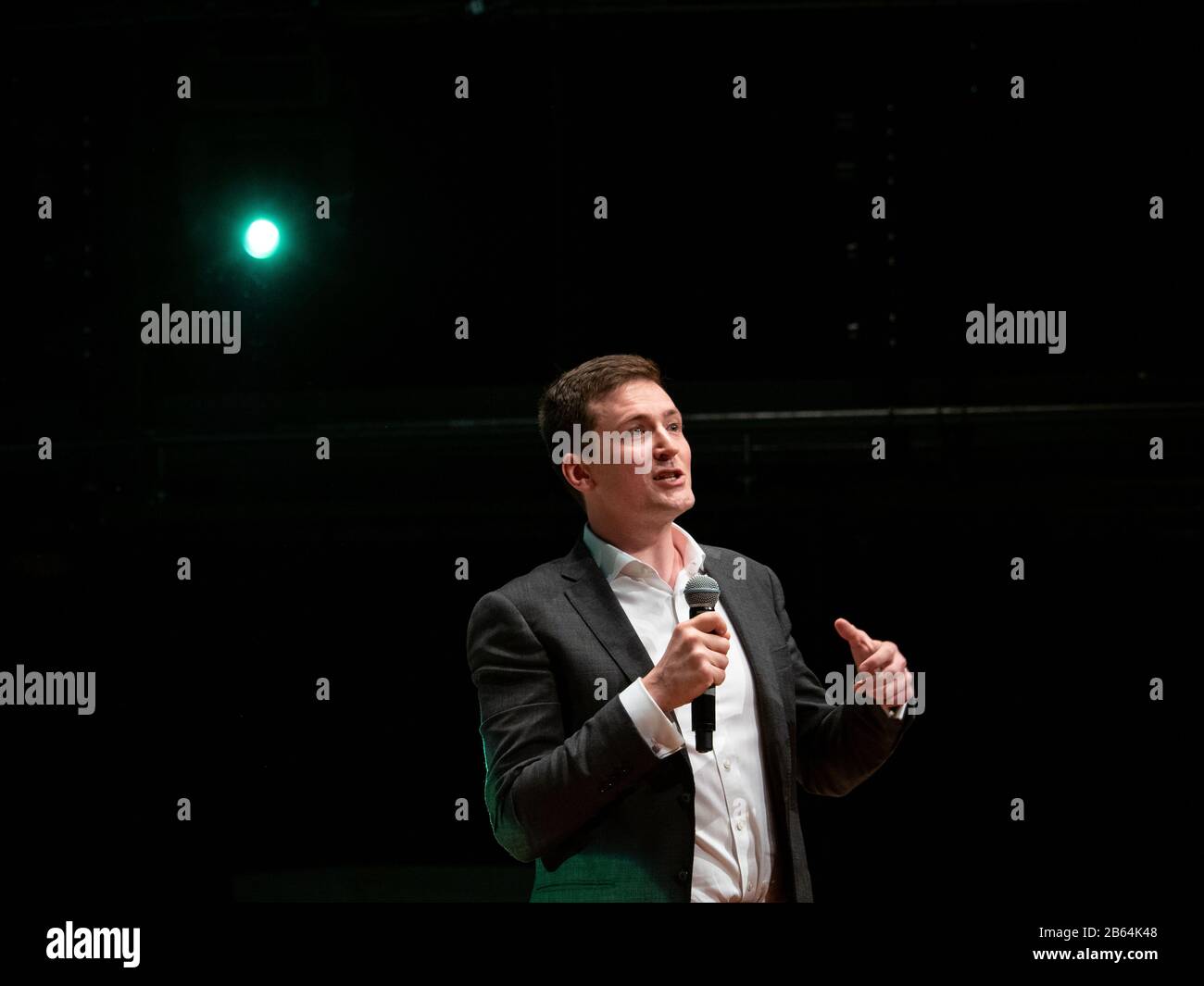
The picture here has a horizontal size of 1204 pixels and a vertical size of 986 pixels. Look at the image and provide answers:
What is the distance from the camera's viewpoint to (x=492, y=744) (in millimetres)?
1860

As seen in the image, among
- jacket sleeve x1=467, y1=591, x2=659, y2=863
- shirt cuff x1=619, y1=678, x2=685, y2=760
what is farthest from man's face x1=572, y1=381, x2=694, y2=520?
shirt cuff x1=619, y1=678, x2=685, y2=760

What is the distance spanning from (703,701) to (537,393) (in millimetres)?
2188

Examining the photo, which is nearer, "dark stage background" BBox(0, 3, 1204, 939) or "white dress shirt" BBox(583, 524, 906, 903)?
"white dress shirt" BBox(583, 524, 906, 903)

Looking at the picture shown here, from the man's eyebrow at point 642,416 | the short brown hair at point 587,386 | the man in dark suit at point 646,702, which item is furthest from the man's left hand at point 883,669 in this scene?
the short brown hair at point 587,386

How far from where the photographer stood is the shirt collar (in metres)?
2.03

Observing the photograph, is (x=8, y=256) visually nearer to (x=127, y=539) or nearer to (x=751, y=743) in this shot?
(x=127, y=539)

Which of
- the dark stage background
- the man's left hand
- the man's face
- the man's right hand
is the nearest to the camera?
the man's right hand

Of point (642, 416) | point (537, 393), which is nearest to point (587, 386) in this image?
point (642, 416)

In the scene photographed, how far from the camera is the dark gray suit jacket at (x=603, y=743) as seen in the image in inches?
68.1

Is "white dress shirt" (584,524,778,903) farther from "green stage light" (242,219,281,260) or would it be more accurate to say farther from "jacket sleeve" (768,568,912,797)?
"green stage light" (242,219,281,260)

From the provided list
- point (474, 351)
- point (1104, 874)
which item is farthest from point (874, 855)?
point (474, 351)

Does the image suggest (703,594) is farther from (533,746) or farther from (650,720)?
(533,746)

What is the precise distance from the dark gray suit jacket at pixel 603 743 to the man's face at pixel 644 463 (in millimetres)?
120

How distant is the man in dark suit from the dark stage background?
5.48 feet
